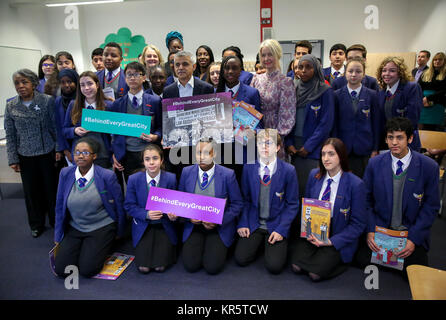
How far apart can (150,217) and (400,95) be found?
9.38 feet

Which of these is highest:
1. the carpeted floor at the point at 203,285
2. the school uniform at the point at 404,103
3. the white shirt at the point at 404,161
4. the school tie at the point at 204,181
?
the school uniform at the point at 404,103

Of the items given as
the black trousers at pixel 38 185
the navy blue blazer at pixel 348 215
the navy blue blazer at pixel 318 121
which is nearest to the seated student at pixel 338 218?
the navy blue blazer at pixel 348 215

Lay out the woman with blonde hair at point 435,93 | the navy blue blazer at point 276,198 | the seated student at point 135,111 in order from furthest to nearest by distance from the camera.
Answer: 1. the woman with blonde hair at point 435,93
2. the seated student at point 135,111
3. the navy blue blazer at point 276,198

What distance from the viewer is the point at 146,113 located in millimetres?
2971

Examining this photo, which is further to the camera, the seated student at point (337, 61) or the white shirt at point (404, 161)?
the seated student at point (337, 61)

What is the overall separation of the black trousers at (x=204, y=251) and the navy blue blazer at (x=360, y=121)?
5.59 ft

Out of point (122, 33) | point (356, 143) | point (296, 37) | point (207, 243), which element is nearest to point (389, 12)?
point (296, 37)

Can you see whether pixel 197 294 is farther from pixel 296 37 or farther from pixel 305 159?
pixel 296 37

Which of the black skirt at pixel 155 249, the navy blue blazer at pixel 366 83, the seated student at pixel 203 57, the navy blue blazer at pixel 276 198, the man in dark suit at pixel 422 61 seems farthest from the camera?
the man in dark suit at pixel 422 61

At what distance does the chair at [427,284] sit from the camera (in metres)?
1.34

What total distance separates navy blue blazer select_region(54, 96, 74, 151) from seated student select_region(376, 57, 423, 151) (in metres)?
3.43

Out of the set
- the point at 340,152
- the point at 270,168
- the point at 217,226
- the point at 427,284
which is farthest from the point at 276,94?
the point at 427,284

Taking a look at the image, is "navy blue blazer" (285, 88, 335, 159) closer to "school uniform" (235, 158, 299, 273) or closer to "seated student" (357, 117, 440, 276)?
"school uniform" (235, 158, 299, 273)

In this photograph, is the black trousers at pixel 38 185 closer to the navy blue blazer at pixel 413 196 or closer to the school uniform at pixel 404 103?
the navy blue blazer at pixel 413 196
